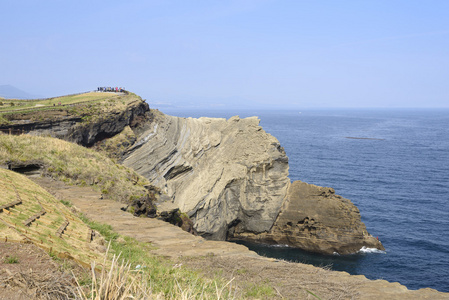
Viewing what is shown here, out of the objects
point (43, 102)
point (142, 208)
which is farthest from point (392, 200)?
point (43, 102)

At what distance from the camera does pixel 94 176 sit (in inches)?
957

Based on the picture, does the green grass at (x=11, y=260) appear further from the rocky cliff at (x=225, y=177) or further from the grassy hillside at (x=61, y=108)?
the rocky cliff at (x=225, y=177)

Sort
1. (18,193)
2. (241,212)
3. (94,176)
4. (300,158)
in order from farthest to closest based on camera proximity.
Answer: (300,158) → (241,212) → (94,176) → (18,193)

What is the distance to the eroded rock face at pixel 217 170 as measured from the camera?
38.6 meters

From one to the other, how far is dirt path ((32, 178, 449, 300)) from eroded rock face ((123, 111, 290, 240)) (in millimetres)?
20486

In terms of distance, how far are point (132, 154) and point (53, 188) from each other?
19.3 m

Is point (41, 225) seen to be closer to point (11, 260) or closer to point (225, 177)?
point (11, 260)

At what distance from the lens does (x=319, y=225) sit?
39844 millimetres

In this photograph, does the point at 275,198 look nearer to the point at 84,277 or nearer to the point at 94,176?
the point at 94,176

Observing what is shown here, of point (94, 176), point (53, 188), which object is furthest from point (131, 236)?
point (94, 176)

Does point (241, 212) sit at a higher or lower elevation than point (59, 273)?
lower

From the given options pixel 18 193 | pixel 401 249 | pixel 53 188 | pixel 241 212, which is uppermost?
pixel 18 193

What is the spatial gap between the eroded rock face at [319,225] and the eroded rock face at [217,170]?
128 cm

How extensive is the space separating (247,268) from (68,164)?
16322 mm
